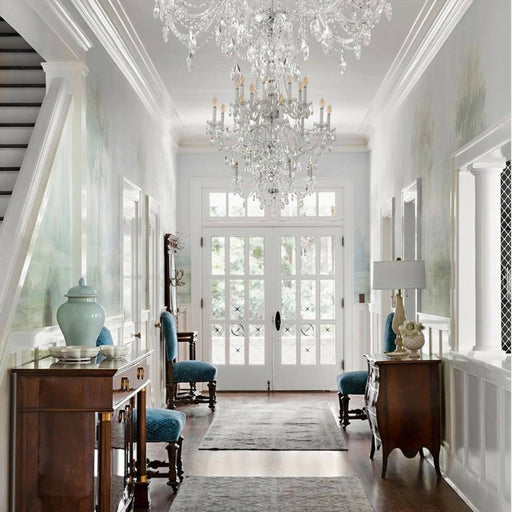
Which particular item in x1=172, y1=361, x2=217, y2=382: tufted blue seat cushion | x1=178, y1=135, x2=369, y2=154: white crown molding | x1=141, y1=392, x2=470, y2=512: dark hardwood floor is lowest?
x1=141, y1=392, x2=470, y2=512: dark hardwood floor

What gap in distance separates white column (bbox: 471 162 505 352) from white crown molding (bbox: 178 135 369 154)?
18.5ft

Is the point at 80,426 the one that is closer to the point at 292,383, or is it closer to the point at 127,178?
the point at 127,178

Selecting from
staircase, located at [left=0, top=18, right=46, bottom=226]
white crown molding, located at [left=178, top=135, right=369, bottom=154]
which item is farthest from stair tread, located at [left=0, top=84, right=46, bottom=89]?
white crown molding, located at [left=178, top=135, right=369, bottom=154]

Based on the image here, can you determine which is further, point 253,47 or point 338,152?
point 338,152

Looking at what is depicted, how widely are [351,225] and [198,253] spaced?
1985mm

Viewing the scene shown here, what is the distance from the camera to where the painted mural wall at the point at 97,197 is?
455 cm

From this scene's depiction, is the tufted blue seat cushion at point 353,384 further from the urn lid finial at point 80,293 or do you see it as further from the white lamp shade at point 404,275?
the urn lid finial at point 80,293

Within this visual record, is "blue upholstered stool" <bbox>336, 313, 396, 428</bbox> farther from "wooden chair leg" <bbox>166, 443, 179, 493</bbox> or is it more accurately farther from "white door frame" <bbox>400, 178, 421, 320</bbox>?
"wooden chair leg" <bbox>166, 443, 179, 493</bbox>

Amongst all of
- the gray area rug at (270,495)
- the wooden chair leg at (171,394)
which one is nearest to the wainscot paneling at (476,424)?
the gray area rug at (270,495)

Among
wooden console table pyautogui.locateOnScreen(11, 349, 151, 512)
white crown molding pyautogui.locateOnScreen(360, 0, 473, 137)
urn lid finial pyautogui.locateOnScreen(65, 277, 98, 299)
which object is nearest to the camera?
wooden console table pyautogui.locateOnScreen(11, 349, 151, 512)

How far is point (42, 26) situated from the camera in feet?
14.9

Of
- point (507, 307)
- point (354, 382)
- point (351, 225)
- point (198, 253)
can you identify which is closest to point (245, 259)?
point (198, 253)

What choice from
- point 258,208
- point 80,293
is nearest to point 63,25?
point 80,293

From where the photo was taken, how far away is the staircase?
5273 millimetres
